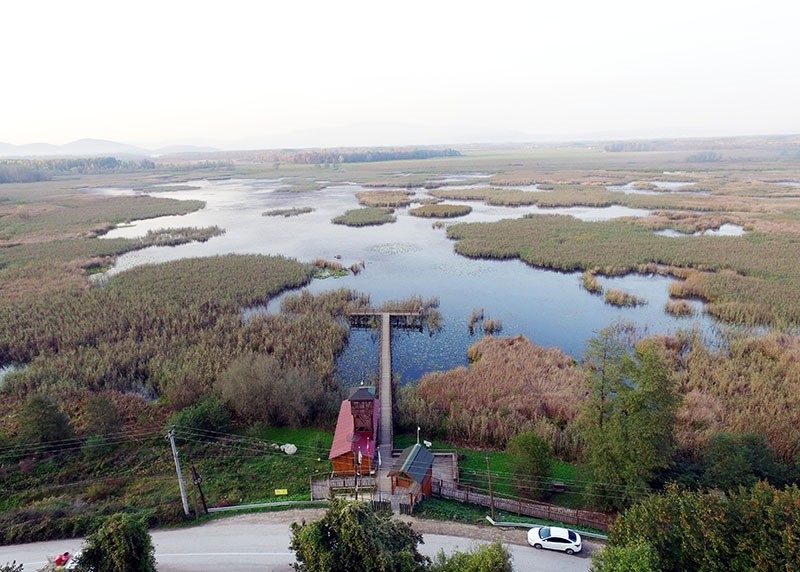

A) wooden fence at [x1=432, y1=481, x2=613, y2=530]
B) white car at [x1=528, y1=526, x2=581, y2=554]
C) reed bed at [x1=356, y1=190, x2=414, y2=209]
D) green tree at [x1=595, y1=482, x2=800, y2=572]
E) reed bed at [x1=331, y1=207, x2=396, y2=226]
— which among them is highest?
reed bed at [x1=356, y1=190, x2=414, y2=209]

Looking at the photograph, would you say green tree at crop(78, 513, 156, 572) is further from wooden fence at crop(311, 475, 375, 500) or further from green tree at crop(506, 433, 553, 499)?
green tree at crop(506, 433, 553, 499)

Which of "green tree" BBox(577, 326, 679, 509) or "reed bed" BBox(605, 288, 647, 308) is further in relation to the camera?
"reed bed" BBox(605, 288, 647, 308)

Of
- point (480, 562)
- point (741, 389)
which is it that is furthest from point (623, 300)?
point (480, 562)

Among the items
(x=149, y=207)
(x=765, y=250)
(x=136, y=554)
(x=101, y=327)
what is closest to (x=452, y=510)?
(x=136, y=554)

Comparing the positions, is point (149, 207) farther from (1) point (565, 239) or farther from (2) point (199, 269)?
(1) point (565, 239)

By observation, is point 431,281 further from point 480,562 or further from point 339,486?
point 480,562

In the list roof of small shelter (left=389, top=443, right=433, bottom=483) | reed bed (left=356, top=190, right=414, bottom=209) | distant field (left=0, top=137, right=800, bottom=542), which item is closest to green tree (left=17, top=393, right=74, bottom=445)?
distant field (left=0, top=137, right=800, bottom=542)
